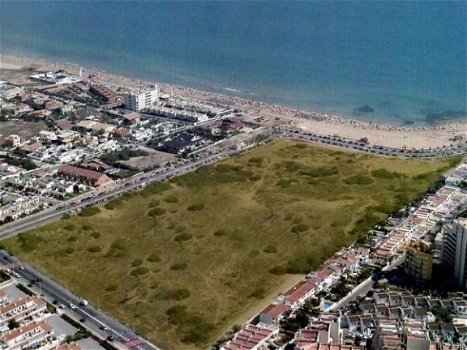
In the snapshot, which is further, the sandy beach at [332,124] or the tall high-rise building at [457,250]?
the sandy beach at [332,124]

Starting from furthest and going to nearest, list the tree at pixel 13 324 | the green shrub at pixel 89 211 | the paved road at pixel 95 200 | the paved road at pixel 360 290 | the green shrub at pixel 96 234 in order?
the green shrub at pixel 89 211 → the paved road at pixel 95 200 → the green shrub at pixel 96 234 → the paved road at pixel 360 290 → the tree at pixel 13 324

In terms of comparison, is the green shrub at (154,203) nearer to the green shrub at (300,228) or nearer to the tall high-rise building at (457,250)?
the green shrub at (300,228)

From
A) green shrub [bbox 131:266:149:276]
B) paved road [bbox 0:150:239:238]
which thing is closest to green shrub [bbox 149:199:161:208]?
paved road [bbox 0:150:239:238]

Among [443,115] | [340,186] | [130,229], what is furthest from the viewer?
[443,115]

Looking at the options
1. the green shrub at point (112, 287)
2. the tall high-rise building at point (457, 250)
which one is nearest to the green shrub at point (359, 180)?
the tall high-rise building at point (457, 250)

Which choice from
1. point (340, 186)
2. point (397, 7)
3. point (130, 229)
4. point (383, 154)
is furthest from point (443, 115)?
Answer: point (397, 7)

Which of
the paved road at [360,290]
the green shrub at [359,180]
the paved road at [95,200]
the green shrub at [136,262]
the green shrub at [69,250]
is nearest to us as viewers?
the paved road at [360,290]

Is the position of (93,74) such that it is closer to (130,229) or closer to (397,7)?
(130,229)

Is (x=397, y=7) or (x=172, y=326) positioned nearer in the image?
(x=172, y=326)

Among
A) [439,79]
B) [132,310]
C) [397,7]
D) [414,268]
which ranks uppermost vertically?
[397,7]
